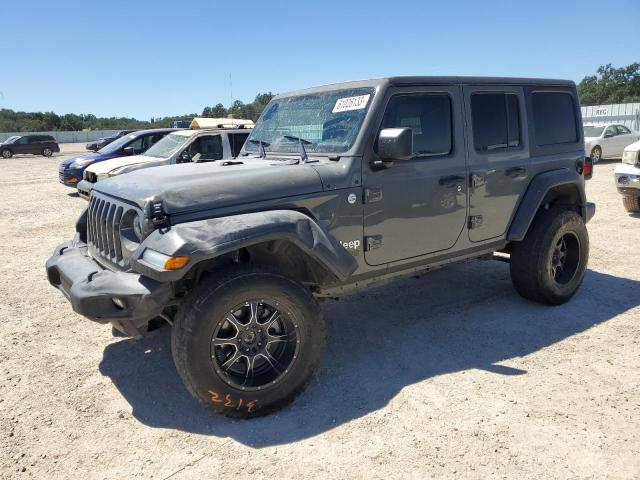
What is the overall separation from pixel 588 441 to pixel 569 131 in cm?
324

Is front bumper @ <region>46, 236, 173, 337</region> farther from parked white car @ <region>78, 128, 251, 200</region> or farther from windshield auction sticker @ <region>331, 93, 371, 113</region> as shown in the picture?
parked white car @ <region>78, 128, 251, 200</region>

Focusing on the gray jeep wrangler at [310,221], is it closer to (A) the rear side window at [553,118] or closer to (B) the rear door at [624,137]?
(A) the rear side window at [553,118]

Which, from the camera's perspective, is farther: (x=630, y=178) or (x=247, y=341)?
(x=630, y=178)

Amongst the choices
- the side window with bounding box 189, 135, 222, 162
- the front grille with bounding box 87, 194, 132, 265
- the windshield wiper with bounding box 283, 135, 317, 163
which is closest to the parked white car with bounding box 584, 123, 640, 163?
the side window with bounding box 189, 135, 222, 162

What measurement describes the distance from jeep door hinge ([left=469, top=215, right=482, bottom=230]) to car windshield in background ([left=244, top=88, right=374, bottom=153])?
4.28 feet

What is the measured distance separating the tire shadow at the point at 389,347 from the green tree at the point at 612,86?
2405 inches

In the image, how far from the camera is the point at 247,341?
3094 millimetres

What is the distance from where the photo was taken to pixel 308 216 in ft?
10.7

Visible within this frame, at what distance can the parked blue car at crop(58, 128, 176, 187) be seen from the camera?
1214cm

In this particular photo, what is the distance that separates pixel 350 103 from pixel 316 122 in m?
0.32

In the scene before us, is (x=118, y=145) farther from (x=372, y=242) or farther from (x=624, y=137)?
(x=624, y=137)

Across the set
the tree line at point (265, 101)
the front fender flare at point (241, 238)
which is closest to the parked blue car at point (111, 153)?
the front fender flare at point (241, 238)

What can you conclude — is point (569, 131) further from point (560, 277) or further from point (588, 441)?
point (588, 441)

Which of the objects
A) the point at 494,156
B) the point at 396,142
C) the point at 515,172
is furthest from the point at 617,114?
the point at 396,142
